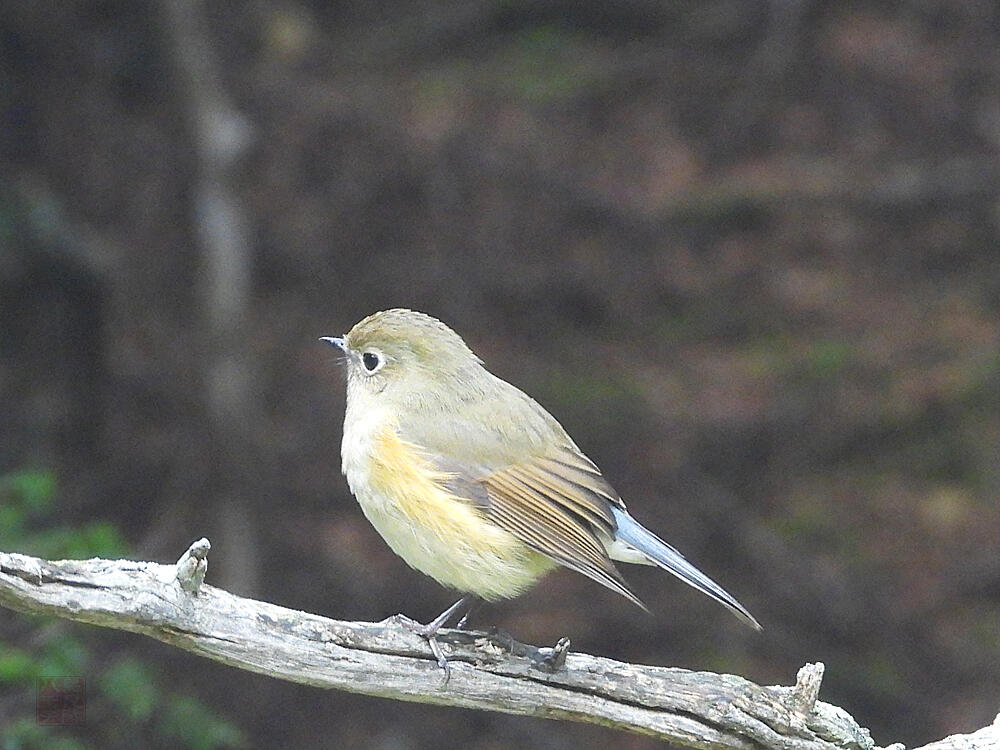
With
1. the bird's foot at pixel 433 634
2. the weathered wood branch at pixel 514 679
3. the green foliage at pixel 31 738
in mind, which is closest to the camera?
the weathered wood branch at pixel 514 679

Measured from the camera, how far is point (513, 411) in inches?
194

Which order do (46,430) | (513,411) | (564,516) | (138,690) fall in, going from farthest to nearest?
(46,430) → (138,690) → (513,411) → (564,516)

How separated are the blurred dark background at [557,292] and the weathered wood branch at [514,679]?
1.69 meters

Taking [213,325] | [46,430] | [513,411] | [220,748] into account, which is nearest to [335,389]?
[213,325]

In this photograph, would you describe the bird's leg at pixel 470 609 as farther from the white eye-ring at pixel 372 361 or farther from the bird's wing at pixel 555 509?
the white eye-ring at pixel 372 361

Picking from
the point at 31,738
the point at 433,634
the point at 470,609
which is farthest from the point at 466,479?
the point at 31,738

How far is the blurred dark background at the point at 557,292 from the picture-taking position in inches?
292

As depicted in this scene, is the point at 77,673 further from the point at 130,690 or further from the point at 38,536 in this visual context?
the point at 38,536

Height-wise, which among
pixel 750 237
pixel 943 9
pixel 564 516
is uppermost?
pixel 943 9

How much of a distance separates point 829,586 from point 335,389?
332cm

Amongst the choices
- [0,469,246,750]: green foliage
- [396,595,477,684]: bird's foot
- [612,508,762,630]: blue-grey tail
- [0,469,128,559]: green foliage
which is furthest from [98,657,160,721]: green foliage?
[612,508,762,630]: blue-grey tail

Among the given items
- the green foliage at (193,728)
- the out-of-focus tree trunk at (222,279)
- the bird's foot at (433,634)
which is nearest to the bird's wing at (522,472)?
the bird's foot at (433,634)

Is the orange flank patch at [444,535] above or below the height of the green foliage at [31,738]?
above

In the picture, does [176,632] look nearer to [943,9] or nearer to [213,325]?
[213,325]
